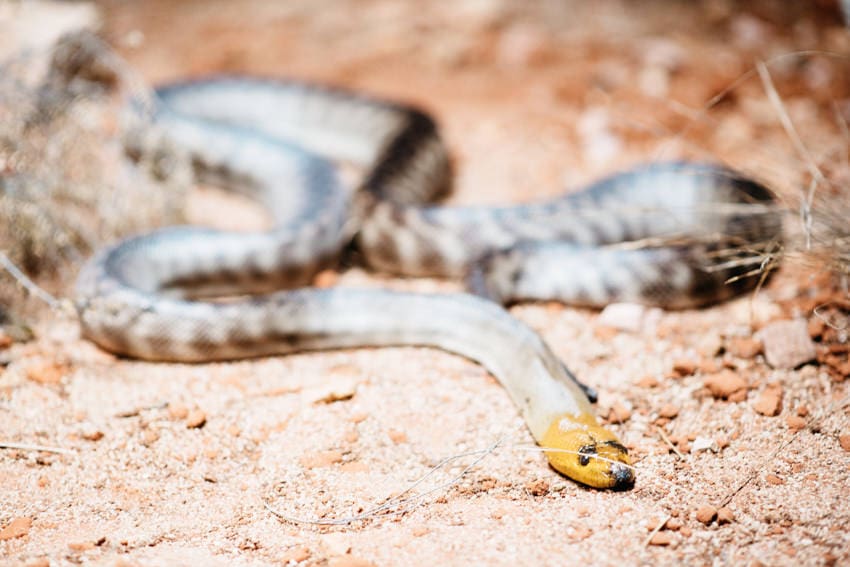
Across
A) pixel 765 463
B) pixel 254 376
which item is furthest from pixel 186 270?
pixel 765 463

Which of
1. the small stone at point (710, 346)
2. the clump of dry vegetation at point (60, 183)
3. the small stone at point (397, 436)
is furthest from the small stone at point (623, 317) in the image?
the clump of dry vegetation at point (60, 183)

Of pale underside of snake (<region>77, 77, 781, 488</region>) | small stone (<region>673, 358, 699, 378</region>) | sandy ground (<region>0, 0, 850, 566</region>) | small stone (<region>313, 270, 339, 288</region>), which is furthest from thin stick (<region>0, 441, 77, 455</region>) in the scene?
small stone (<region>673, 358, 699, 378</region>)

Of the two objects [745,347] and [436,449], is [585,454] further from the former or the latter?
[745,347]

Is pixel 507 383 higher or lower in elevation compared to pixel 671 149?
lower

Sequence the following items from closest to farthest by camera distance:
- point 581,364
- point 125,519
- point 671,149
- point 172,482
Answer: point 125,519 < point 172,482 < point 581,364 < point 671,149

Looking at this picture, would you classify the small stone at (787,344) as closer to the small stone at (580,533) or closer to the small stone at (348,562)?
the small stone at (580,533)

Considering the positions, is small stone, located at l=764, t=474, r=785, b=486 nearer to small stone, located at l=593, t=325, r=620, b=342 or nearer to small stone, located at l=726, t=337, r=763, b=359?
small stone, located at l=726, t=337, r=763, b=359

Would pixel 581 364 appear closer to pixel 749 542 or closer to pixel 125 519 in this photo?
pixel 749 542
